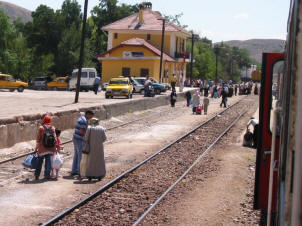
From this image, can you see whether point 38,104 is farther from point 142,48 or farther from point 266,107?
point 142,48

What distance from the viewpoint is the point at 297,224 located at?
91.4 inches

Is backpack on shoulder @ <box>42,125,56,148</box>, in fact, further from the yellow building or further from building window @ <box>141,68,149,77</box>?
building window @ <box>141,68,149,77</box>

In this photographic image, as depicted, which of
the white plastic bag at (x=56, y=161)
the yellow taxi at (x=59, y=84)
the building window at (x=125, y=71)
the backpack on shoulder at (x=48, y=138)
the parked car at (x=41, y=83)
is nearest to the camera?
the backpack on shoulder at (x=48, y=138)

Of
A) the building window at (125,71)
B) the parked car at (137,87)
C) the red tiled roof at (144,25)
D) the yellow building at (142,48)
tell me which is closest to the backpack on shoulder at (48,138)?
the parked car at (137,87)

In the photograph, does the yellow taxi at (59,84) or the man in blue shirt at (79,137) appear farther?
the yellow taxi at (59,84)

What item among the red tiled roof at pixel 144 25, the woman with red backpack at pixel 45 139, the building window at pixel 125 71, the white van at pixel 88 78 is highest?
the red tiled roof at pixel 144 25

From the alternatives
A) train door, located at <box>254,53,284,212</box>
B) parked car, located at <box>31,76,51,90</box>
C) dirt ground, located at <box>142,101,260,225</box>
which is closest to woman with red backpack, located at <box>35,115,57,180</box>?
dirt ground, located at <box>142,101,260,225</box>

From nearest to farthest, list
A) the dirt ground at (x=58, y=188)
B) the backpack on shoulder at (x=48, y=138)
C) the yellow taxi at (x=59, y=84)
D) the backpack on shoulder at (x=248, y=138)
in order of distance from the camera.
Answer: the dirt ground at (x=58, y=188), the backpack on shoulder at (x=48, y=138), the backpack on shoulder at (x=248, y=138), the yellow taxi at (x=59, y=84)

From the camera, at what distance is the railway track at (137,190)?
9.16 metres

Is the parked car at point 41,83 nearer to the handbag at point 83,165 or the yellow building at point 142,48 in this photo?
the yellow building at point 142,48

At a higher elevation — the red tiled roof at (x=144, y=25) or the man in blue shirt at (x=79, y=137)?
the red tiled roof at (x=144, y=25)

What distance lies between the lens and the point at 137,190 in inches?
457

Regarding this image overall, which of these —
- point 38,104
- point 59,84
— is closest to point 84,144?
point 38,104

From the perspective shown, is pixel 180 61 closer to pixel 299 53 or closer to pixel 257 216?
pixel 257 216
